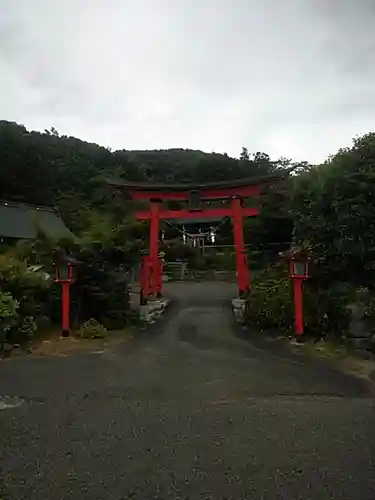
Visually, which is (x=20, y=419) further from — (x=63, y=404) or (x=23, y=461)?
(x=23, y=461)

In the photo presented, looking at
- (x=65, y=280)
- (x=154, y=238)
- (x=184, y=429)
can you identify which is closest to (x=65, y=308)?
(x=65, y=280)

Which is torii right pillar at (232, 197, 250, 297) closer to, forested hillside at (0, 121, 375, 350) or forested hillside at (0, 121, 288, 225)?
forested hillside at (0, 121, 375, 350)

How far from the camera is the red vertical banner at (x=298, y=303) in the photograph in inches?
297

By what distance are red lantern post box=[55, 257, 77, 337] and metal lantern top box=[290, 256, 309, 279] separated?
3731 mm

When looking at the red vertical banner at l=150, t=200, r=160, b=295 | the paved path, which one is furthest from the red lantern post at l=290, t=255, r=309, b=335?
the red vertical banner at l=150, t=200, r=160, b=295

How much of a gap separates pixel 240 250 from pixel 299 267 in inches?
159

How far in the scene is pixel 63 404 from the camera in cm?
442

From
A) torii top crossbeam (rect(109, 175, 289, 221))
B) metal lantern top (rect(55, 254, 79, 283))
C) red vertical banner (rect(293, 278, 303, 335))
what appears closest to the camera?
red vertical banner (rect(293, 278, 303, 335))

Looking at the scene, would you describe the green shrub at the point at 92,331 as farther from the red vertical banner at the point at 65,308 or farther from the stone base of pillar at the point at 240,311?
the stone base of pillar at the point at 240,311

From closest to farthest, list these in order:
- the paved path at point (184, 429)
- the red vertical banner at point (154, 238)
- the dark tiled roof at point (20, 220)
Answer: the paved path at point (184, 429)
the red vertical banner at point (154, 238)
the dark tiled roof at point (20, 220)

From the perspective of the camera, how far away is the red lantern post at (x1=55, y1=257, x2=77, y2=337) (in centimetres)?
812

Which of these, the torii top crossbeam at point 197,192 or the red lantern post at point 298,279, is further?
the torii top crossbeam at point 197,192

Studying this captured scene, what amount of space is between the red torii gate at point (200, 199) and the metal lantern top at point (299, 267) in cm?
390

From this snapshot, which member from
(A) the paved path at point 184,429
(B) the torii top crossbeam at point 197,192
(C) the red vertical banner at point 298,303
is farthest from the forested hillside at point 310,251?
(A) the paved path at point 184,429
